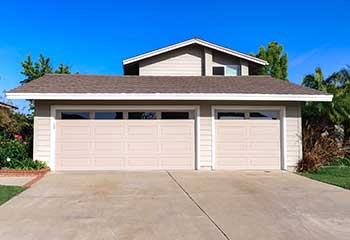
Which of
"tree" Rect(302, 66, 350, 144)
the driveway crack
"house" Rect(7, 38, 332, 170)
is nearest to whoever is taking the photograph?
the driveway crack

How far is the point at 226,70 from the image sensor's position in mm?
18047

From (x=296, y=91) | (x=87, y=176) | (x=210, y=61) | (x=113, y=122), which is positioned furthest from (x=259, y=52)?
(x=87, y=176)

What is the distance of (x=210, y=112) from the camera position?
522 inches

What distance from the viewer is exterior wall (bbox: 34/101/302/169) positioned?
12.6m

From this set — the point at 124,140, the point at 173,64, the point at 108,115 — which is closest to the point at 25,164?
the point at 108,115

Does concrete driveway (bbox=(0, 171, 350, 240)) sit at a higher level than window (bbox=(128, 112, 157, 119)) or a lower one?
lower

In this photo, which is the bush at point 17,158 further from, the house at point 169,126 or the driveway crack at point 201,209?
the driveway crack at point 201,209

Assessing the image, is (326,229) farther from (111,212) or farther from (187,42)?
(187,42)

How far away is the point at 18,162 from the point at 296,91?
10.3 m

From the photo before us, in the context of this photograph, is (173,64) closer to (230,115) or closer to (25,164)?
(230,115)

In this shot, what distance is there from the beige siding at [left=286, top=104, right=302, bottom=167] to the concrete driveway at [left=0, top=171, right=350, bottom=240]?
2.72 metres

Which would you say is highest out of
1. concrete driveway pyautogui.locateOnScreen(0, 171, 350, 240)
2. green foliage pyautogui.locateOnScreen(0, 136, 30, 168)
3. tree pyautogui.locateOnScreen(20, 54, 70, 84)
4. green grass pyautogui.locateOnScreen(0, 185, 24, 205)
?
tree pyautogui.locateOnScreen(20, 54, 70, 84)

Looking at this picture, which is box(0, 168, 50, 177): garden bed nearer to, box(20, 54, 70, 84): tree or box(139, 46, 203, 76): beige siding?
box(139, 46, 203, 76): beige siding

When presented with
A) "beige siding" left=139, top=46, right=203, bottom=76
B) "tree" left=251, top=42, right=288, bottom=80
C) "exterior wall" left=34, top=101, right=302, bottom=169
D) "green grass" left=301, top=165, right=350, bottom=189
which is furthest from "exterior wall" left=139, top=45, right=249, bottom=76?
"tree" left=251, top=42, right=288, bottom=80
